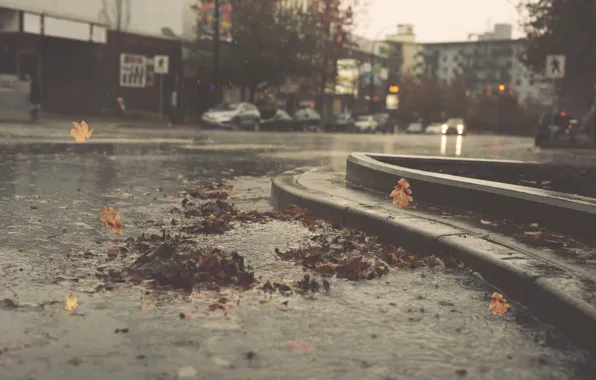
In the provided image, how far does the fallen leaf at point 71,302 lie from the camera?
4.26 meters

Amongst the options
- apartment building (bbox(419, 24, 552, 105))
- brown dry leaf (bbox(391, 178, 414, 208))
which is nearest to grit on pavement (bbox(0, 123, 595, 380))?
brown dry leaf (bbox(391, 178, 414, 208))

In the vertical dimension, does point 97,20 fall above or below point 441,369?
above

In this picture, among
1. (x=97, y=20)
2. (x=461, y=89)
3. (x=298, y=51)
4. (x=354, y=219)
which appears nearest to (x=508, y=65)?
(x=461, y=89)

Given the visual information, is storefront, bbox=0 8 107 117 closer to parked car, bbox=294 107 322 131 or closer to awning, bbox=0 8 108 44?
awning, bbox=0 8 108 44

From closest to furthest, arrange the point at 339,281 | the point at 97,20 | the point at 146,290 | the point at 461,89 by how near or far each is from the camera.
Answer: the point at 146,290 < the point at 339,281 < the point at 97,20 < the point at 461,89

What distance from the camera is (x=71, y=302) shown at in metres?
4.37

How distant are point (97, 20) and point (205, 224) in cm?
3694

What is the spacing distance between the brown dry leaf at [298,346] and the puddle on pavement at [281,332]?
0.04 metres

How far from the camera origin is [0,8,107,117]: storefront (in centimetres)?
3550

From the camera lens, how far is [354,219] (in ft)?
23.6

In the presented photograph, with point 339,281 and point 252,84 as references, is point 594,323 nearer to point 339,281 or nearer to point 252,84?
point 339,281

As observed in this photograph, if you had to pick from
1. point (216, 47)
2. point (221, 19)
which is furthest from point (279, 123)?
point (221, 19)

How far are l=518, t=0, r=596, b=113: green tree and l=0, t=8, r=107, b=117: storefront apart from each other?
70.9ft

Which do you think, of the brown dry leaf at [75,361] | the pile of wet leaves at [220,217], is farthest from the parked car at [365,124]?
the brown dry leaf at [75,361]
